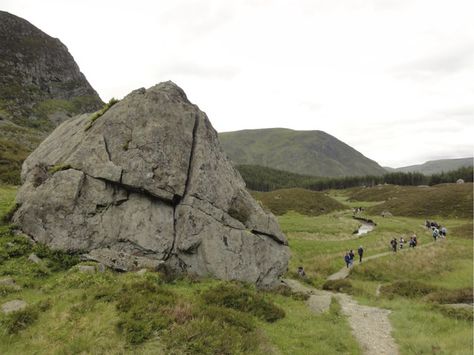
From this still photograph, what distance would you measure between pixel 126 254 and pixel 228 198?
8.67m

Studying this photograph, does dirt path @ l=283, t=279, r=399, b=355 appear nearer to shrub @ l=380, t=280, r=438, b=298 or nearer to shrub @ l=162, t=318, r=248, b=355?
shrub @ l=380, t=280, r=438, b=298

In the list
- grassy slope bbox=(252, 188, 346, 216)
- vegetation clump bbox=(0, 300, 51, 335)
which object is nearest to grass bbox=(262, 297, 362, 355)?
vegetation clump bbox=(0, 300, 51, 335)

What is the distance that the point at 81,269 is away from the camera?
18844mm

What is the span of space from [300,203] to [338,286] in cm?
6896

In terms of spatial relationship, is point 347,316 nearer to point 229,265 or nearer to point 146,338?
point 229,265

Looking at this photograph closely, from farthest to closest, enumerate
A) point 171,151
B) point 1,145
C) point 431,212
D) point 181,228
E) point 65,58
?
point 65,58 < point 431,212 < point 1,145 < point 171,151 < point 181,228

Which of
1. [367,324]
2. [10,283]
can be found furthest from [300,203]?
[10,283]

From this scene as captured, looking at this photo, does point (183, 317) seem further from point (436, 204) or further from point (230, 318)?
point (436, 204)

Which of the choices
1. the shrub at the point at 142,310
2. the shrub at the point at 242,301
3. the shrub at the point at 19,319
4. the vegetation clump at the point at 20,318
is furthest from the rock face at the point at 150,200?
the shrub at the point at 19,319

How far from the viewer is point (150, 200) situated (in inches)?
942

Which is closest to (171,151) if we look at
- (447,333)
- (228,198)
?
(228,198)

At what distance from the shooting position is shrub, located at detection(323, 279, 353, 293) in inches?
1357

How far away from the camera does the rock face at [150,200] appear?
21.6 metres

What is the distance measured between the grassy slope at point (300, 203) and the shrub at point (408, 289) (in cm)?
5922
